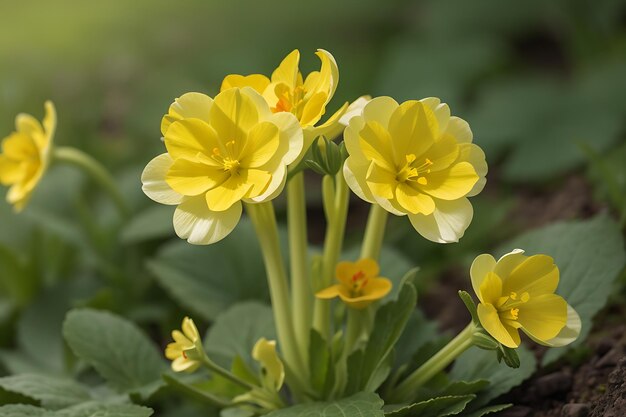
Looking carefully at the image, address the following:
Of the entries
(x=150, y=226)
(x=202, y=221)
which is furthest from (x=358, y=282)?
(x=150, y=226)

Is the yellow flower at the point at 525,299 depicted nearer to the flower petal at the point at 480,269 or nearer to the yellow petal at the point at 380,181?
the flower petal at the point at 480,269

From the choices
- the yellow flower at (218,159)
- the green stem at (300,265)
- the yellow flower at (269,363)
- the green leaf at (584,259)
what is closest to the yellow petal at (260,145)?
the yellow flower at (218,159)

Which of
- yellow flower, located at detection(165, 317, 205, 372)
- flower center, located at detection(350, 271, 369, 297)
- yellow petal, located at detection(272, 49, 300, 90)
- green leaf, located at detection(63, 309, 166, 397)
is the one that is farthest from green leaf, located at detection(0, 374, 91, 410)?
yellow petal, located at detection(272, 49, 300, 90)

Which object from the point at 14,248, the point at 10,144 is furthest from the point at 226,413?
the point at 14,248

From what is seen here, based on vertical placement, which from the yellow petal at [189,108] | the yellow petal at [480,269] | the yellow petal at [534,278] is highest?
the yellow petal at [189,108]

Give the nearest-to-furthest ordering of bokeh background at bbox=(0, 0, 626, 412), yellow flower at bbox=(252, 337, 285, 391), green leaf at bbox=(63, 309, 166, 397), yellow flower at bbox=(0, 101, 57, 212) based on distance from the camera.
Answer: yellow flower at bbox=(252, 337, 285, 391) → green leaf at bbox=(63, 309, 166, 397) → yellow flower at bbox=(0, 101, 57, 212) → bokeh background at bbox=(0, 0, 626, 412)

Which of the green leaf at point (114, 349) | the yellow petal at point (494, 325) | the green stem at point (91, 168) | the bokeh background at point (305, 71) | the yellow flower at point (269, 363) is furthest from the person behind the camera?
the bokeh background at point (305, 71)

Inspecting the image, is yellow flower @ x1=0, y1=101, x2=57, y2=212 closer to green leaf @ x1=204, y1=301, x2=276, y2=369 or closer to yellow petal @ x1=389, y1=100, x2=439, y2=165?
green leaf @ x1=204, y1=301, x2=276, y2=369
